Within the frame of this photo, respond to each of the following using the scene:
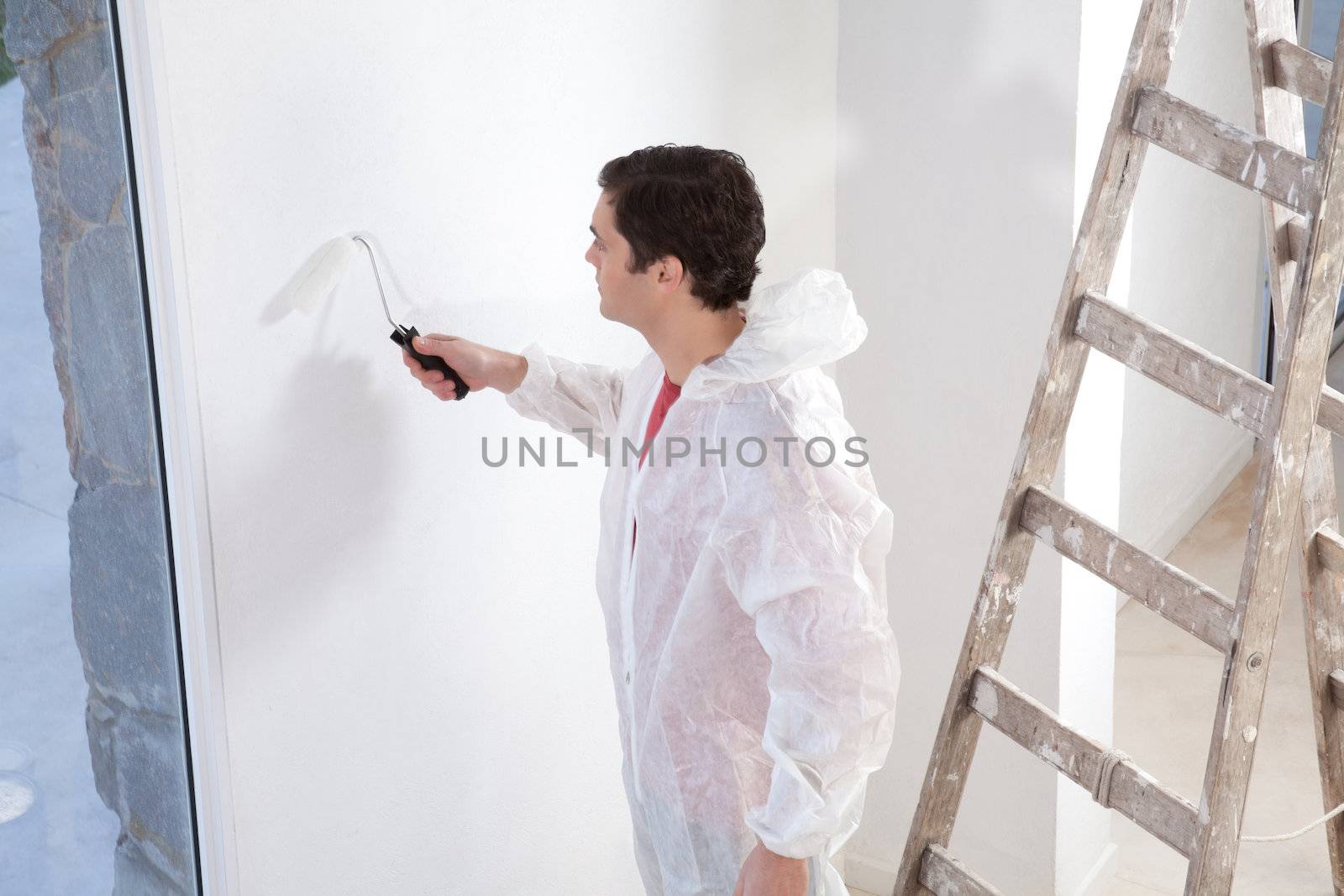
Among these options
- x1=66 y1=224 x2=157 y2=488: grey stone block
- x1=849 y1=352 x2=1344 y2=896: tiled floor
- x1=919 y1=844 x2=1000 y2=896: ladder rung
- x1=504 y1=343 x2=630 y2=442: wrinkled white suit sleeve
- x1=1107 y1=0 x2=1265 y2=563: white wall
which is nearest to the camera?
x1=66 y1=224 x2=157 y2=488: grey stone block

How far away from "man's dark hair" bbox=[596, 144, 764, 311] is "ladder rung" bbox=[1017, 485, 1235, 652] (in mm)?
600

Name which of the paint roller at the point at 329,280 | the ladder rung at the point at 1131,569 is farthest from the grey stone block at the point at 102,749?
the ladder rung at the point at 1131,569

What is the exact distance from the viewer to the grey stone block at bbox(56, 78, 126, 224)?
125 centimetres

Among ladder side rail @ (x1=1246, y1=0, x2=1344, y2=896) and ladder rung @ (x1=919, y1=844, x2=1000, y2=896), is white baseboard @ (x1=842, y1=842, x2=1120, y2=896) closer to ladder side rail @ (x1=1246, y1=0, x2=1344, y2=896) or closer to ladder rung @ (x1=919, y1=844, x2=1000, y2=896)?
ladder side rail @ (x1=1246, y1=0, x2=1344, y2=896)

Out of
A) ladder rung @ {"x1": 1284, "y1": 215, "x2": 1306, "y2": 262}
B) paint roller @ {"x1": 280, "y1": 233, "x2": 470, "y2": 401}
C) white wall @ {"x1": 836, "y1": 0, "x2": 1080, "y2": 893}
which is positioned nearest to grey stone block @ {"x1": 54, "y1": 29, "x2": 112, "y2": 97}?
paint roller @ {"x1": 280, "y1": 233, "x2": 470, "y2": 401}

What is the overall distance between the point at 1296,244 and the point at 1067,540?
0.59 m

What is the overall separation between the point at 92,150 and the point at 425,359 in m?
0.45

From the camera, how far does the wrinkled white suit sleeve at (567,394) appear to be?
1694 millimetres

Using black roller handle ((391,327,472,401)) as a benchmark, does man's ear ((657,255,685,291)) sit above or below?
above

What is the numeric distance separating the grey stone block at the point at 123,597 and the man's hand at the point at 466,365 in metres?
0.35

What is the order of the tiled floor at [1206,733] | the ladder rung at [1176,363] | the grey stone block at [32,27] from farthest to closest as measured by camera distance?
the tiled floor at [1206,733] → the ladder rung at [1176,363] → the grey stone block at [32,27]

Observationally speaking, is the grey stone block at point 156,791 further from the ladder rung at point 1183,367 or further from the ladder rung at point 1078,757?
the ladder rung at point 1183,367

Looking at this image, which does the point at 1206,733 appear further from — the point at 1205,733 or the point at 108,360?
the point at 108,360

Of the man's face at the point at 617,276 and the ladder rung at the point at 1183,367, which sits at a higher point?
the man's face at the point at 617,276
